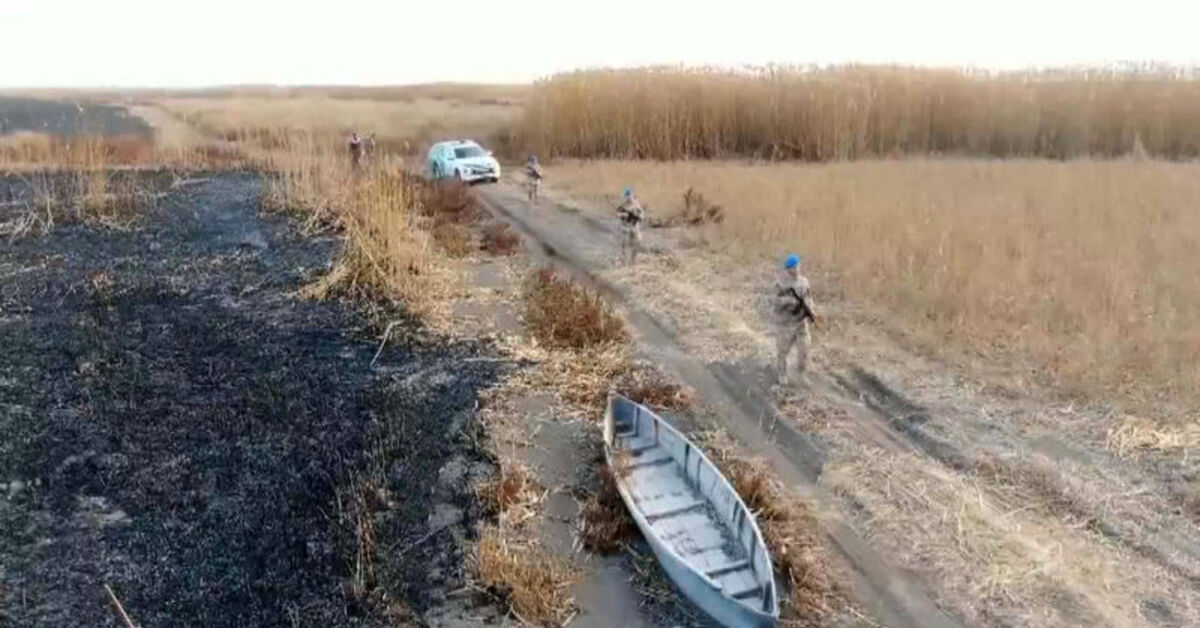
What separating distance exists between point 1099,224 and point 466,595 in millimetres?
13812

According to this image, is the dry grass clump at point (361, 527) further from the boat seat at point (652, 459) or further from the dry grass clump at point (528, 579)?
the boat seat at point (652, 459)

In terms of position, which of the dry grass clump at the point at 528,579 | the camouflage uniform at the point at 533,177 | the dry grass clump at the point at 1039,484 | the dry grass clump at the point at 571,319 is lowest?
the dry grass clump at the point at 528,579

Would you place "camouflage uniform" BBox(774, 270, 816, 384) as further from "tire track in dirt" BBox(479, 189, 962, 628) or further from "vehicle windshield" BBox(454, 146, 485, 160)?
"vehicle windshield" BBox(454, 146, 485, 160)

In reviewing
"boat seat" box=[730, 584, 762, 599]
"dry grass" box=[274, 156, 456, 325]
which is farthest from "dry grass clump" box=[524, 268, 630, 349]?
"boat seat" box=[730, 584, 762, 599]

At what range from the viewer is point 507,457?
8.52 meters

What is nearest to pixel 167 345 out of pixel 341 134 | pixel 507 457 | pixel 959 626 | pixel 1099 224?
pixel 507 457

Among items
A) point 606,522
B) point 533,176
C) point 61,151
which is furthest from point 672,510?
point 61,151

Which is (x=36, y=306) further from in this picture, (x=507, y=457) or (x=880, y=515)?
(x=880, y=515)

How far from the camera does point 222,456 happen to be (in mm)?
8773

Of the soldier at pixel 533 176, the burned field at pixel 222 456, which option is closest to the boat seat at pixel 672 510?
the burned field at pixel 222 456

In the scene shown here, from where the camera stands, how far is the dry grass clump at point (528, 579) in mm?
6305

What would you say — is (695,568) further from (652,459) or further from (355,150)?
(355,150)

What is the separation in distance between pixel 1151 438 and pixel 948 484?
2.06 meters

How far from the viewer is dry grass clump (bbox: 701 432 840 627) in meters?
6.30
